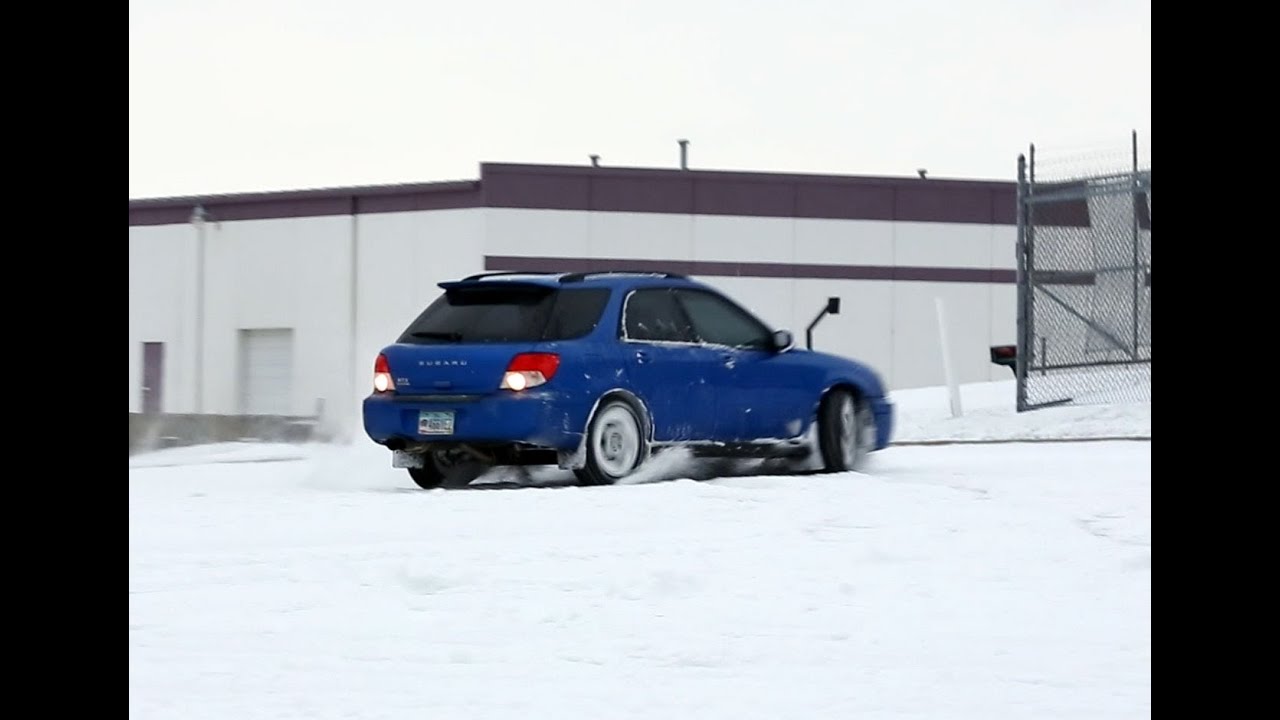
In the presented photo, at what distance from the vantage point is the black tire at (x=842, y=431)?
50.1 ft

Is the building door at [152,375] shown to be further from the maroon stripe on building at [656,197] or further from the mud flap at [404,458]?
the mud flap at [404,458]

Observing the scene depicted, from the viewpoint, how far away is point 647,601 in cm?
862

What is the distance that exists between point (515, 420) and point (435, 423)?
621mm

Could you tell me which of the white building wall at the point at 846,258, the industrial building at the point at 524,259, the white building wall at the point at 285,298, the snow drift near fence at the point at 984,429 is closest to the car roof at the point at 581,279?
the snow drift near fence at the point at 984,429

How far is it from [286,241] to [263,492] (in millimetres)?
32335

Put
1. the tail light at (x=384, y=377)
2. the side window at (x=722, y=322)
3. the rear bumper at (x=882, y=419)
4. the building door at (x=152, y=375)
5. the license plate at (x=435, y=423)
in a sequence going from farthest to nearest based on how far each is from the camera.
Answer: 1. the building door at (x=152, y=375)
2. the rear bumper at (x=882, y=419)
3. the side window at (x=722, y=322)
4. the tail light at (x=384, y=377)
5. the license plate at (x=435, y=423)

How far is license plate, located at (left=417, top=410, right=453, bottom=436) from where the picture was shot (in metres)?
13.4

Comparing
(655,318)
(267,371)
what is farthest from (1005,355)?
(267,371)

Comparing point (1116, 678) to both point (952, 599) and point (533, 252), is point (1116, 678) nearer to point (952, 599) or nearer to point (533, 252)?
point (952, 599)

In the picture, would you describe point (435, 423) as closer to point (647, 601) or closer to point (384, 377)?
point (384, 377)

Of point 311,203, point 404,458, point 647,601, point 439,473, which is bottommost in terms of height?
point 647,601

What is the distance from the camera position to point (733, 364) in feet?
48.1

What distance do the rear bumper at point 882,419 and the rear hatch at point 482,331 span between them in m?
2.81
